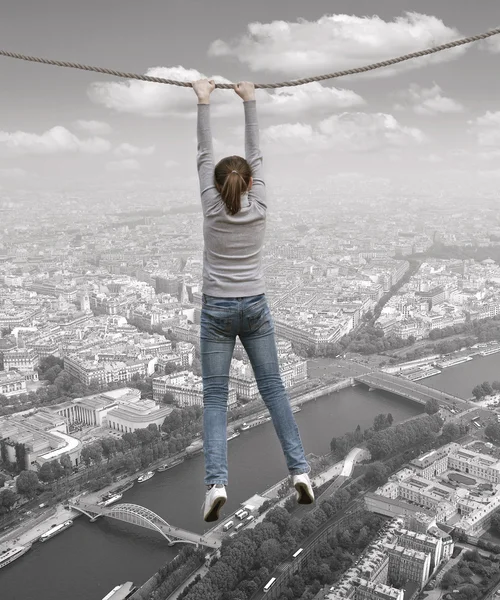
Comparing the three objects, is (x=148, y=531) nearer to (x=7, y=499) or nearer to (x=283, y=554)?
(x=283, y=554)

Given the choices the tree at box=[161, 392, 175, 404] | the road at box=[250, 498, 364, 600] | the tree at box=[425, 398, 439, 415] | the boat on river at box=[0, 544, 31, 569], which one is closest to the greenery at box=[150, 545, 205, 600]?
the road at box=[250, 498, 364, 600]

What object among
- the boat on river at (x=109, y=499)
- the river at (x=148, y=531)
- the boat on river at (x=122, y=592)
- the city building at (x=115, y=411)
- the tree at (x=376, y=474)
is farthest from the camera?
the city building at (x=115, y=411)

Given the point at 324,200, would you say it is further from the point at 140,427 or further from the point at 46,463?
the point at 46,463

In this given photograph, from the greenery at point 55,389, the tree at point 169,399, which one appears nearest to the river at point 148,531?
the tree at point 169,399

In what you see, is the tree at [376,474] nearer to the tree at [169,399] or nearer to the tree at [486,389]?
the tree at [486,389]

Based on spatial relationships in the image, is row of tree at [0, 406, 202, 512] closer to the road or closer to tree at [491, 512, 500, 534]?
the road

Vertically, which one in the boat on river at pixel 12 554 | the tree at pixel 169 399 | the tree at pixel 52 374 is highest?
the tree at pixel 52 374

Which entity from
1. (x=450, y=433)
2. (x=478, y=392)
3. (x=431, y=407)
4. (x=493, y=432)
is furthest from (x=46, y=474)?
(x=478, y=392)
